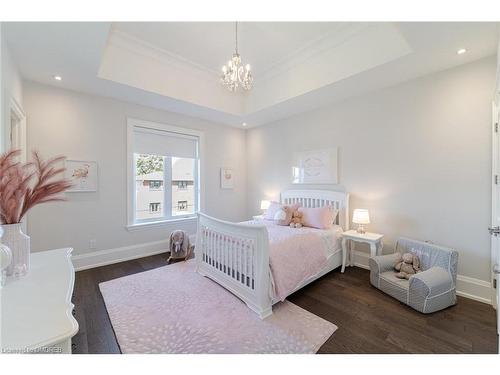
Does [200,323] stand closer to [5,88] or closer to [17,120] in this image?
[5,88]

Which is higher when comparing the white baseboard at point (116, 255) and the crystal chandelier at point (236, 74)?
the crystal chandelier at point (236, 74)

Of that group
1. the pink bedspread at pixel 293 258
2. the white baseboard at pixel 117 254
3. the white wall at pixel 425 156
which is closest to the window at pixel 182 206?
the white baseboard at pixel 117 254

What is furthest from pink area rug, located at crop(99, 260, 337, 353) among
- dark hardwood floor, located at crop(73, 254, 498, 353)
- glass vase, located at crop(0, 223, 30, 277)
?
glass vase, located at crop(0, 223, 30, 277)

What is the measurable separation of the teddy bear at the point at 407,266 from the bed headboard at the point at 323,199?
0.88 metres

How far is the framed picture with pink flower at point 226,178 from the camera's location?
15.3 ft

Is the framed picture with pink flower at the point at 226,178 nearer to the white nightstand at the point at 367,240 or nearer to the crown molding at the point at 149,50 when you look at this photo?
the crown molding at the point at 149,50

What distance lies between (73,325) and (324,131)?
149 inches

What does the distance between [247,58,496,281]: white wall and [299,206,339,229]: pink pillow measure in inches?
19.3

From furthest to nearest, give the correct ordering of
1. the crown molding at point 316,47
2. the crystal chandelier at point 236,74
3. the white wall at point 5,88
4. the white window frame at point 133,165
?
the white window frame at point 133,165, the crown molding at point 316,47, the crystal chandelier at point 236,74, the white wall at point 5,88

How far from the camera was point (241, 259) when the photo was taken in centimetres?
217

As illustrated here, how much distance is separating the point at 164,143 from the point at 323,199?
3052 millimetres

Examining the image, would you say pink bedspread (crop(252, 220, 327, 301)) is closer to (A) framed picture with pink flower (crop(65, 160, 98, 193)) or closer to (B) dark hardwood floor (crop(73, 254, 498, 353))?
(B) dark hardwood floor (crop(73, 254, 498, 353))

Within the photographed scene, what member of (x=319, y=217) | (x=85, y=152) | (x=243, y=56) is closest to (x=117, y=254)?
(x=85, y=152)

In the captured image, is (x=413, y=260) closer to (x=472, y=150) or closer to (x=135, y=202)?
(x=472, y=150)
